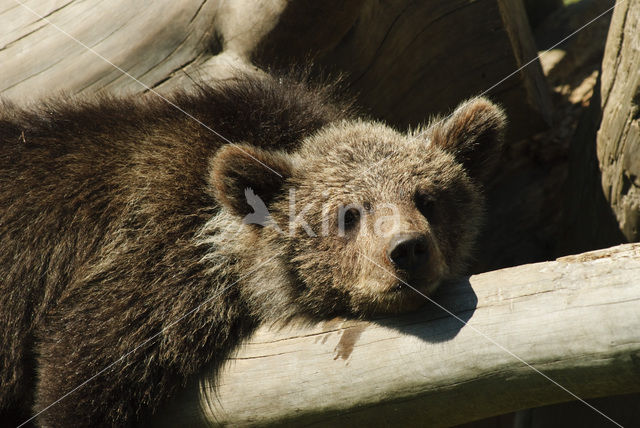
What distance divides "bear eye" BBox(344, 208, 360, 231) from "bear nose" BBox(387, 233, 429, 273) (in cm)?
50

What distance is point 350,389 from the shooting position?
12.4 feet

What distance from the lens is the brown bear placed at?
423 cm

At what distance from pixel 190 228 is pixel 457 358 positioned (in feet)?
6.69

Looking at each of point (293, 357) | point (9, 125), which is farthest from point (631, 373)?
point (9, 125)

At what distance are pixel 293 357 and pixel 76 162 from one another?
209 cm

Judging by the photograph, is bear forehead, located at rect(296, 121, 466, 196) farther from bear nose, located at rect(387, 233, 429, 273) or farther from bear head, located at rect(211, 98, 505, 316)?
bear nose, located at rect(387, 233, 429, 273)

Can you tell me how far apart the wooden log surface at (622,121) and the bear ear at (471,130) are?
2.92 feet

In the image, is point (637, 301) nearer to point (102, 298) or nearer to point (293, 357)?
→ point (293, 357)

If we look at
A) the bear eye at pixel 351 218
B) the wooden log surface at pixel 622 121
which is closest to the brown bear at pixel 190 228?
the bear eye at pixel 351 218

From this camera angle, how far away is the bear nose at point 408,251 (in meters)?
3.85

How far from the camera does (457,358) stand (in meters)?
3.58

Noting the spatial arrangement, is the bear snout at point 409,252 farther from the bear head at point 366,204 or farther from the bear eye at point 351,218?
the bear eye at point 351,218

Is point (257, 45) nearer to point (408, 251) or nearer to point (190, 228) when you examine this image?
point (190, 228)

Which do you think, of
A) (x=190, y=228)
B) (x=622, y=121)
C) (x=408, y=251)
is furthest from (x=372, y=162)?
(x=622, y=121)
